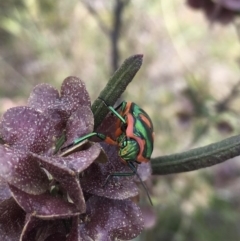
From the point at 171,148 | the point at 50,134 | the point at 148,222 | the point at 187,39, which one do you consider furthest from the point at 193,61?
the point at 50,134

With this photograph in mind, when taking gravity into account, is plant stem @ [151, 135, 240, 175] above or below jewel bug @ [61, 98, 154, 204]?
below

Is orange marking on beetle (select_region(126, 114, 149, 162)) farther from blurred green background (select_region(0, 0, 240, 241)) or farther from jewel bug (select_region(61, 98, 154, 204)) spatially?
blurred green background (select_region(0, 0, 240, 241))

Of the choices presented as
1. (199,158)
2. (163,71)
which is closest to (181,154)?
(199,158)

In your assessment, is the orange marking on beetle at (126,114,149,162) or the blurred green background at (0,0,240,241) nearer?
the orange marking on beetle at (126,114,149,162)

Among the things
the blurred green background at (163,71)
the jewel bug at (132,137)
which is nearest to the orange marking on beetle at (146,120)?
the jewel bug at (132,137)

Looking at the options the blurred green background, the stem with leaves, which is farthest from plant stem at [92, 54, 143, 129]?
the blurred green background
